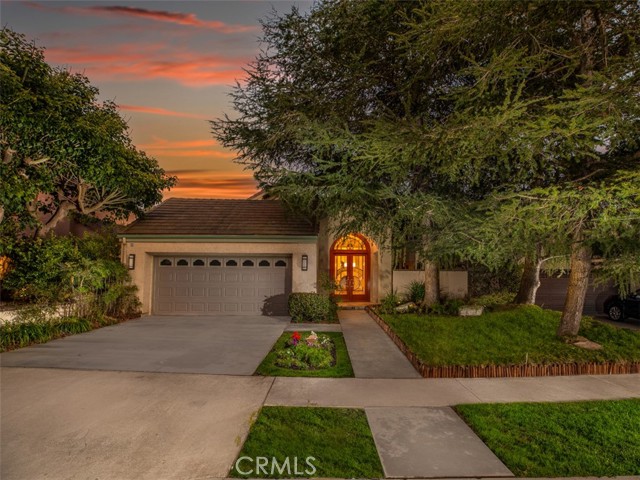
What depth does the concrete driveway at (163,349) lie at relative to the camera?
652 cm

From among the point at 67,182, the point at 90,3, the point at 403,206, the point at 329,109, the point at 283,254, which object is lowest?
the point at 283,254

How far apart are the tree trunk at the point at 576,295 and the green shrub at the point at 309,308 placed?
6.36m

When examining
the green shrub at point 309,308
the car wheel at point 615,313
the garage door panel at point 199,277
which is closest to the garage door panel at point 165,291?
the garage door panel at point 199,277

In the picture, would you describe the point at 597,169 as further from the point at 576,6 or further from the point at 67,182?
the point at 67,182

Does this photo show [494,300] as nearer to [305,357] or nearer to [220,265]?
[305,357]

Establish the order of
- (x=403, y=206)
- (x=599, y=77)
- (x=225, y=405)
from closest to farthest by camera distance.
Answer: (x=225, y=405) < (x=599, y=77) < (x=403, y=206)

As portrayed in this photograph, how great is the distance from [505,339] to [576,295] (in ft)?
6.00

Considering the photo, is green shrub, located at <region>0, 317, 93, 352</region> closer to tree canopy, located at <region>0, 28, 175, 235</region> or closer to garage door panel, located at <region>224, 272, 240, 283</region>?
tree canopy, located at <region>0, 28, 175, 235</region>

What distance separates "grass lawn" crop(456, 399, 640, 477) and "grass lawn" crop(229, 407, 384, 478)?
4.51 ft

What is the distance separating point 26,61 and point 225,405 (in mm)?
9676

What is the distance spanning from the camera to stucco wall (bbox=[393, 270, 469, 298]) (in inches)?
586

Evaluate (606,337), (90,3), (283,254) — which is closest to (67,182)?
(90,3)

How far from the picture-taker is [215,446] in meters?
3.70

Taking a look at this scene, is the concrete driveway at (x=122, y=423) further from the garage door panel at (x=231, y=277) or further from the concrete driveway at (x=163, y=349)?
the garage door panel at (x=231, y=277)
